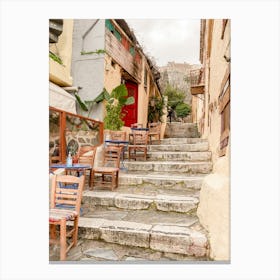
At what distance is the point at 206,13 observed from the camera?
2230 millimetres

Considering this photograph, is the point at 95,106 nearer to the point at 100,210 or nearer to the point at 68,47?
the point at 68,47

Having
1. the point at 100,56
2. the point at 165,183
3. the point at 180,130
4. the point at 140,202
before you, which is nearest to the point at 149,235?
the point at 140,202

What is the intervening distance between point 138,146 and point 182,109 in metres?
8.33

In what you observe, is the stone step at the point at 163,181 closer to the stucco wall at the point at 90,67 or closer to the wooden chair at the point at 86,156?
the wooden chair at the point at 86,156

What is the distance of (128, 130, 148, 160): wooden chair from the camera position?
4.81 meters

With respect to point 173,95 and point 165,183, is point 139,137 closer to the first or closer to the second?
point 165,183

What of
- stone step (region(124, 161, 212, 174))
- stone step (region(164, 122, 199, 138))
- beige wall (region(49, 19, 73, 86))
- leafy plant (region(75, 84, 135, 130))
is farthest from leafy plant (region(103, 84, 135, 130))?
stone step (region(164, 122, 199, 138))

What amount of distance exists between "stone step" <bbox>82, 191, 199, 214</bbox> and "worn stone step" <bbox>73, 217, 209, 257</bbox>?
34 cm

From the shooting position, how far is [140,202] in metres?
2.77

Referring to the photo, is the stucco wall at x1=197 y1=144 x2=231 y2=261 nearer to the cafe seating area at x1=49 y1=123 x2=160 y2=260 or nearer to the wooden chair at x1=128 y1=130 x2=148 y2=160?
the cafe seating area at x1=49 y1=123 x2=160 y2=260

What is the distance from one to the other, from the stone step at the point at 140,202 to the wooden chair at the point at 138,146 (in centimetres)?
177
